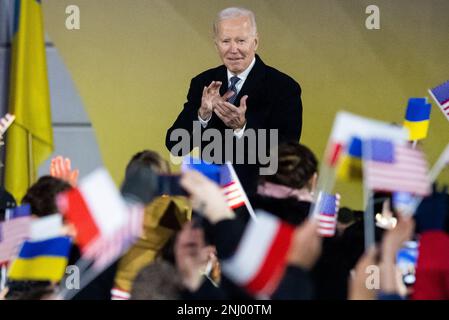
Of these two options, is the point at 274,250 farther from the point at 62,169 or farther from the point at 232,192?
the point at 62,169

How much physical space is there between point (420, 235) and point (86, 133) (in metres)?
3.37

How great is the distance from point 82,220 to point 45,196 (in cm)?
51

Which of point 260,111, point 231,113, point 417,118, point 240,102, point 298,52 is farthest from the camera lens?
point 298,52

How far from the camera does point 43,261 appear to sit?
425 centimetres

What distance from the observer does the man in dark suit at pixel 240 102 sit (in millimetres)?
6277

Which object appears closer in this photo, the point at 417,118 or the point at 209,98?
the point at 417,118

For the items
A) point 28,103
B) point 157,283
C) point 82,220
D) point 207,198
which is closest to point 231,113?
point 28,103

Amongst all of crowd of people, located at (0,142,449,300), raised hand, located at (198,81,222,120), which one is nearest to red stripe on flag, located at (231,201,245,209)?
crowd of people, located at (0,142,449,300)

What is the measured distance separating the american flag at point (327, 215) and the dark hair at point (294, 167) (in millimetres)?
188

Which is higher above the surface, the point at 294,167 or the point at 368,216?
the point at 294,167

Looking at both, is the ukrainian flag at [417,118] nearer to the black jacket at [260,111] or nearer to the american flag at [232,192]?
the american flag at [232,192]

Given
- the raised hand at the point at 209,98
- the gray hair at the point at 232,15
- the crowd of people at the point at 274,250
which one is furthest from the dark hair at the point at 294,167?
the gray hair at the point at 232,15

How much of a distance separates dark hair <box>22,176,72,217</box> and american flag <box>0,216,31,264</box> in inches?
4.8
